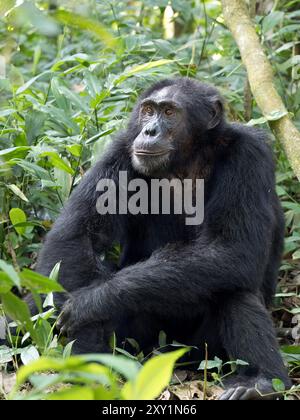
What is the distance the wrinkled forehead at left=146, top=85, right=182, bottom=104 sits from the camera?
Answer: 23.9ft

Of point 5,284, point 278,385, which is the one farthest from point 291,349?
point 5,284

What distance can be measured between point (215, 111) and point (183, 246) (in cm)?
146

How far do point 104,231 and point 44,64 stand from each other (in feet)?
19.2

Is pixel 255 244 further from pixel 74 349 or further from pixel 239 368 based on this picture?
pixel 74 349

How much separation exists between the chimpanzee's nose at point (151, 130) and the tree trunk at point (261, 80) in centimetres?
114

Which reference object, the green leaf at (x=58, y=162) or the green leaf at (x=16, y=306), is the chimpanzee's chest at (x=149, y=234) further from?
the green leaf at (x=16, y=306)

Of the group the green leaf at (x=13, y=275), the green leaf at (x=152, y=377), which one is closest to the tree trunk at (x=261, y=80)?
the green leaf at (x=13, y=275)

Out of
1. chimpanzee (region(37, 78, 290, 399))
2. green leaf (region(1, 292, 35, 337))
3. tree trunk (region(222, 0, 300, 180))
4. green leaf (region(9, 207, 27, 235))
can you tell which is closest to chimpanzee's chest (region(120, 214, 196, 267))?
chimpanzee (region(37, 78, 290, 399))

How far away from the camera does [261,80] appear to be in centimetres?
786

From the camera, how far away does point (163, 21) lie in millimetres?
13820

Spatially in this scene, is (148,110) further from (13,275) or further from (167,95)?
(13,275)

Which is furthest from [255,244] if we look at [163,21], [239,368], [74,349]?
[163,21]
